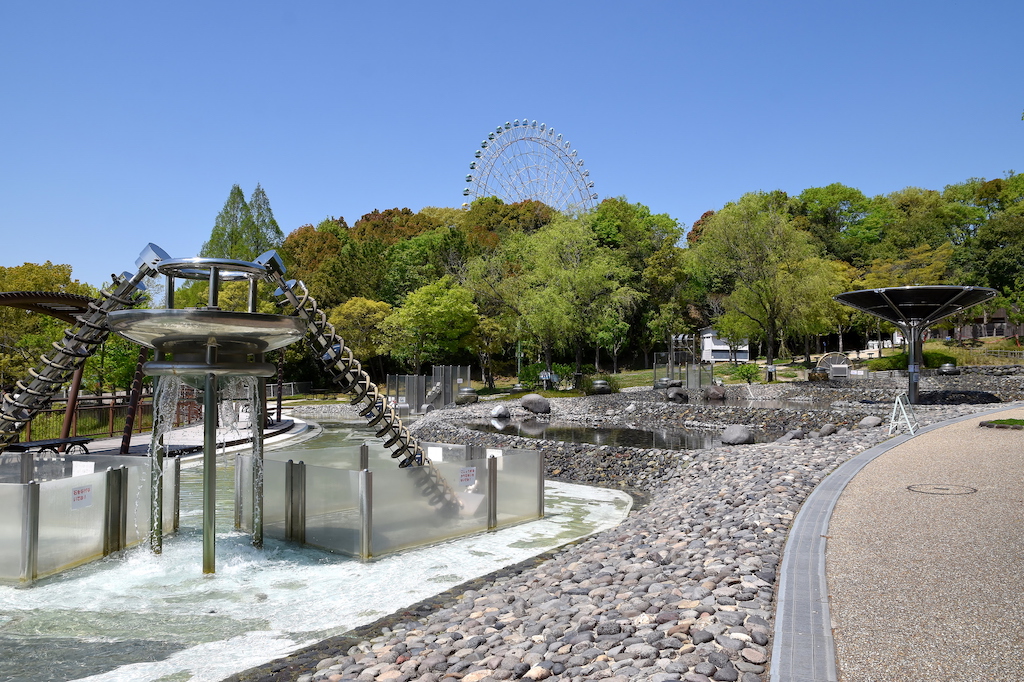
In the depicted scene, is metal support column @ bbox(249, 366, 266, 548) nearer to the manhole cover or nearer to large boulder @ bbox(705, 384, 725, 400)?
the manhole cover

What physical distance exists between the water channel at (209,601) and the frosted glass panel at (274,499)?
0.24 m

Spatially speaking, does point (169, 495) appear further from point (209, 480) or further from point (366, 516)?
point (366, 516)

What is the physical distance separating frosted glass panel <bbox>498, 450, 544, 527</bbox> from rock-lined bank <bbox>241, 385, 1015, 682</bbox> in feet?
4.77

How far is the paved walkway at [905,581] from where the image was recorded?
3984 mm

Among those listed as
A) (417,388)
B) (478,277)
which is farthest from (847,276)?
(417,388)

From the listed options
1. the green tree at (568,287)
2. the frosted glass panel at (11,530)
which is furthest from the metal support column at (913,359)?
the frosted glass panel at (11,530)

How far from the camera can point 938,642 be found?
4230 millimetres

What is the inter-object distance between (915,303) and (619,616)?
2386cm

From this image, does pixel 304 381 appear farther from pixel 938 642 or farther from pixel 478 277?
pixel 938 642

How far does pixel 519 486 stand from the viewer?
35.2 feet

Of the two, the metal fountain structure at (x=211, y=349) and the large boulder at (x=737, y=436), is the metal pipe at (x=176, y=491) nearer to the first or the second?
the metal fountain structure at (x=211, y=349)

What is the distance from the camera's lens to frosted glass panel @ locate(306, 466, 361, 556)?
8.51 m

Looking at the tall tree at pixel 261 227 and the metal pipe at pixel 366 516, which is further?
the tall tree at pixel 261 227

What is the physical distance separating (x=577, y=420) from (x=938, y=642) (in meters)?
22.7
